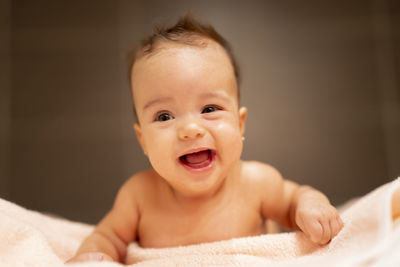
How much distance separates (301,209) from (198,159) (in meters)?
0.21

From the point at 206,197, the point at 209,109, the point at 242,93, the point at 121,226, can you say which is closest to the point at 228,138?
the point at 209,109

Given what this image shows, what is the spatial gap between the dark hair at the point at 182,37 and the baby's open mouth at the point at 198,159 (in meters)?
0.20

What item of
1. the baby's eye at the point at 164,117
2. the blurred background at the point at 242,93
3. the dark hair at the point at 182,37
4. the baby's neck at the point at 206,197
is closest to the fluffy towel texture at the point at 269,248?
the baby's neck at the point at 206,197

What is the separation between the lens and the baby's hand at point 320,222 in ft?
2.13

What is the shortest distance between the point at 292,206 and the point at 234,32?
0.93 m

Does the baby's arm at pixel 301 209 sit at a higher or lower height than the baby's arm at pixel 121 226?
higher

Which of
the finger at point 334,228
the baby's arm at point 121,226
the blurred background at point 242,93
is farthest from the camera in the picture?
the blurred background at point 242,93

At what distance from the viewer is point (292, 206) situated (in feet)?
2.82

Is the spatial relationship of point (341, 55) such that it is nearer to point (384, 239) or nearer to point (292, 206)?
point (292, 206)

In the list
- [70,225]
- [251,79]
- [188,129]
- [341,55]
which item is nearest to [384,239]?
[188,129]

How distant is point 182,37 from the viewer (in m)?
0.80

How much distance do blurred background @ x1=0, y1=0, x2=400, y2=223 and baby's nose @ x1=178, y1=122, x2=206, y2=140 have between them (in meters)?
0.87

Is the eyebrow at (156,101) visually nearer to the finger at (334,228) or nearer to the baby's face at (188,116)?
the baby's face at (188,116)

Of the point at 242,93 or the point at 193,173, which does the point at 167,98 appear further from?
the point at 242,93
